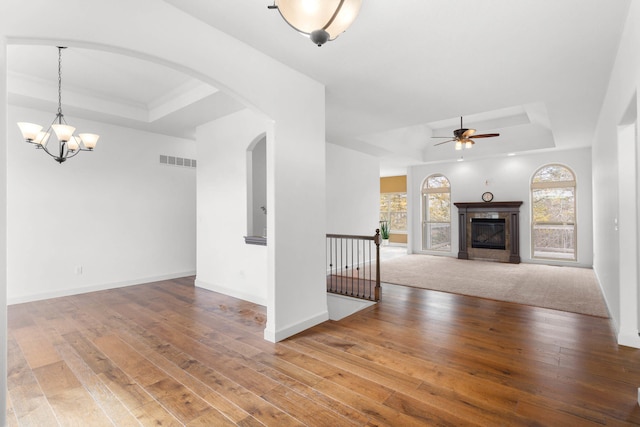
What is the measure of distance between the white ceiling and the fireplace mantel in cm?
252

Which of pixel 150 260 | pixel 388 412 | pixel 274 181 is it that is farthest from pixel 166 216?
pixel 388 412

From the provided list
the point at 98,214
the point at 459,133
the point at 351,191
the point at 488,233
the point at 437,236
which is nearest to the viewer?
the point at 98,214

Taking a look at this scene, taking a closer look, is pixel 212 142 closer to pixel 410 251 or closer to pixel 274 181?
pixel 274 181

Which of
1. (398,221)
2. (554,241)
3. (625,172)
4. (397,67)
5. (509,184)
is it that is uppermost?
(397,67)

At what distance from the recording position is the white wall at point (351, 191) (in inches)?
278

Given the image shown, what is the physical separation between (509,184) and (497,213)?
83 cm

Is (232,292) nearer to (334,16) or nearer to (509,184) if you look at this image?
(334,16)

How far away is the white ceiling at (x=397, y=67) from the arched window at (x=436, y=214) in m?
3.64

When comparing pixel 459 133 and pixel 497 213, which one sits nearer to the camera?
pixel 459 133

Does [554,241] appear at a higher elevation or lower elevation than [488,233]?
lower

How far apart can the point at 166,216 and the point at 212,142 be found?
1895 mm

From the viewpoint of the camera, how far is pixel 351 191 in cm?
765

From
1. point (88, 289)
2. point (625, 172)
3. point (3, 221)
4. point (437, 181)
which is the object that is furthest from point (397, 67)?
point (437, 181)

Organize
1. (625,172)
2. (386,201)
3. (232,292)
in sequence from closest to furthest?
(625,172) < (232,292) < (386,201)
